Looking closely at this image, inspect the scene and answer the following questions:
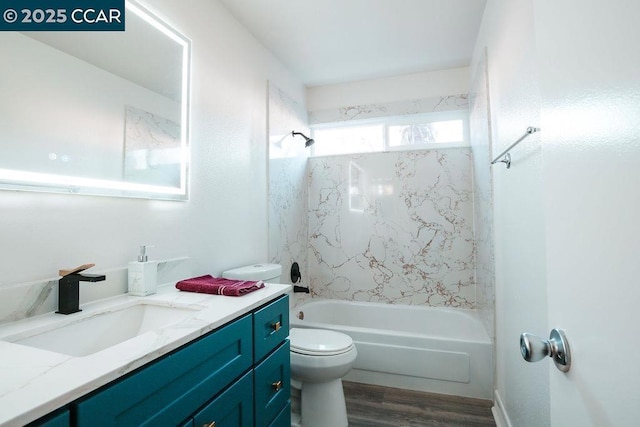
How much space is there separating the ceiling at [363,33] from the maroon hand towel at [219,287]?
5.76 feet

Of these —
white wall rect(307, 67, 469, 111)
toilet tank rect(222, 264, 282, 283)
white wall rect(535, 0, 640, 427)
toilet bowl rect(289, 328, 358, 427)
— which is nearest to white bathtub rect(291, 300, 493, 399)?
toilet bowl rect(289, 328, 358, 427)

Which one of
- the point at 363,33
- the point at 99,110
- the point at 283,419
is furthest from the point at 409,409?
the point at 363,33

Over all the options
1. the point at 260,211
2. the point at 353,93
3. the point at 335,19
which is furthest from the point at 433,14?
the point at 260,211

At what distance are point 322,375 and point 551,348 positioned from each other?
1.39 m

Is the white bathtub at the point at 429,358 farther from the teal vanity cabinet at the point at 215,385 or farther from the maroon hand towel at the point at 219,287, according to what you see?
the maroon hand towel at the point at 219,287

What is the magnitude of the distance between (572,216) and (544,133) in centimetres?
23

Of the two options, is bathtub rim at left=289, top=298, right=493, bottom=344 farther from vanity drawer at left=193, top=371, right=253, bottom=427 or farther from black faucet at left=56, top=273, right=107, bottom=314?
black faucet at left=56, top=273, right=107, bottom=314

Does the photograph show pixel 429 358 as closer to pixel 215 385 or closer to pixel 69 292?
pixel 215 385

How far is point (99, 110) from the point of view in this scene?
1259 mm

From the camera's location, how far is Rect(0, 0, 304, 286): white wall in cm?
105

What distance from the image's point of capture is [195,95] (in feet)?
5.74

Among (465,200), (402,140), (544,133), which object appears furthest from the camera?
(402,140)

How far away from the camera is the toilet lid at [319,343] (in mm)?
1766

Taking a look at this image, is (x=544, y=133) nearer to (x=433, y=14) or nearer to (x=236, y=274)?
(x=236, y=274)
